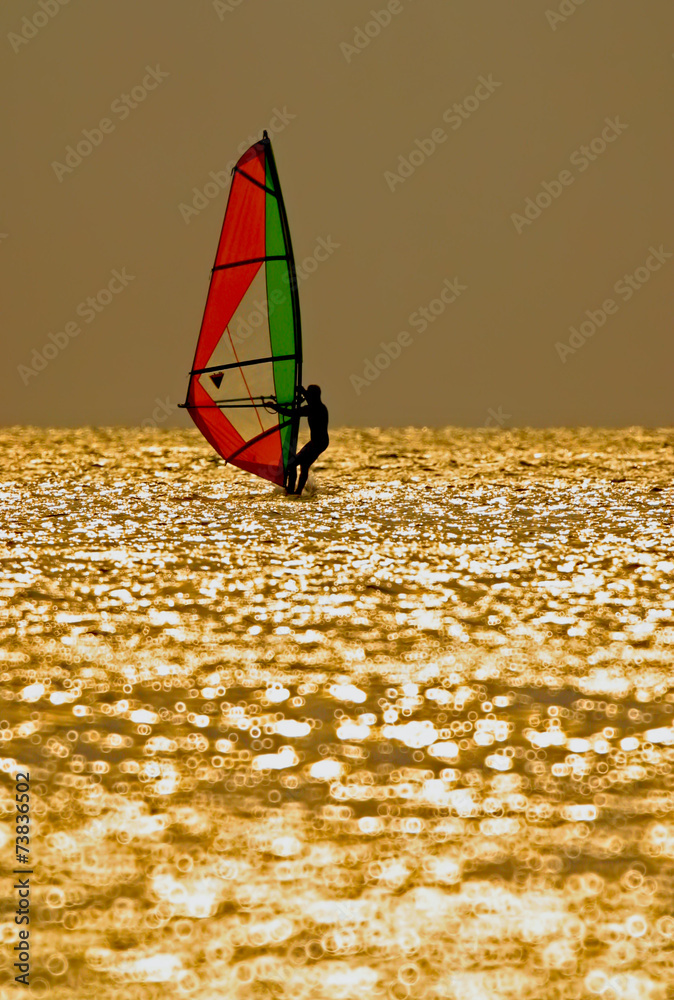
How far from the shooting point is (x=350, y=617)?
5.59 metres

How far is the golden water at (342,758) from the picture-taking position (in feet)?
8.86

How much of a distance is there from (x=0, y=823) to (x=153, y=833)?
455 mm

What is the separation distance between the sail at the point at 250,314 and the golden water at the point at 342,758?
1275 millimetres

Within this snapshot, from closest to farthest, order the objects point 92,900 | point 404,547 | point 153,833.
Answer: point 92,900 < point 153,833 < point 404,547

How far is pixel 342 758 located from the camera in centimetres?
377

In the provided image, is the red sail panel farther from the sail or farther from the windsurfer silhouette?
the windsurfer silhouette

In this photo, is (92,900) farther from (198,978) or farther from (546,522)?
(546,522)

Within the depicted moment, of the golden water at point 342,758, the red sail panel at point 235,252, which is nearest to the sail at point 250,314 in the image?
the red sail panel at point 235,252

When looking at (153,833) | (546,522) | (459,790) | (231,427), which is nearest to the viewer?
(153,833)

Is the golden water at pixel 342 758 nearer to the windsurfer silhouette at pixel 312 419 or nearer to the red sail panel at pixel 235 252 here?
the windsurfer silhouette at pixel 312 419

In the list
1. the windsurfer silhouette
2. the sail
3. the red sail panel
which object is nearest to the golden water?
the windsurfer silhouette

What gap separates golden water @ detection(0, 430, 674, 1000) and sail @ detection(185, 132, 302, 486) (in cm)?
128

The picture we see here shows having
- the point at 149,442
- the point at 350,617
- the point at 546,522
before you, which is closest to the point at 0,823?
the point at 350,617

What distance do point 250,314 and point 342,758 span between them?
5.40m
